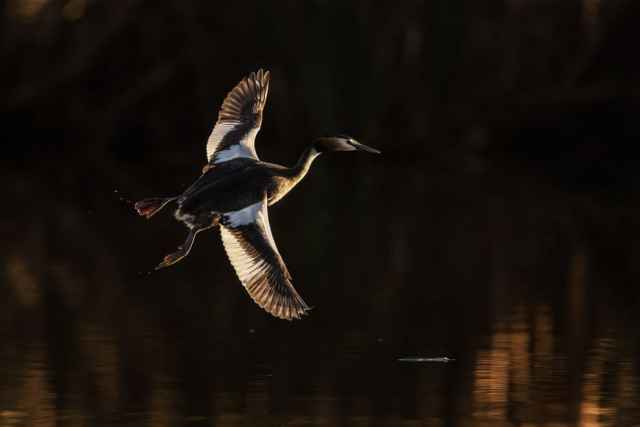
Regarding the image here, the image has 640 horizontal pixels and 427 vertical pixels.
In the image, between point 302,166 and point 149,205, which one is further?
point 302,166

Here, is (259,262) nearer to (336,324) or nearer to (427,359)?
(427,359)

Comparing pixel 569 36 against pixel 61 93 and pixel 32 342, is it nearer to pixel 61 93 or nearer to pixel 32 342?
pixel 61 93

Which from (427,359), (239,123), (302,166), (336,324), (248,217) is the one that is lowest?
(427,359)

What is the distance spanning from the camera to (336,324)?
1221 centimetres

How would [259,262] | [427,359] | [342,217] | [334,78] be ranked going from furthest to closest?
1. [334,78]
2. [342,217]
3. [427,359]
4. [259,262]

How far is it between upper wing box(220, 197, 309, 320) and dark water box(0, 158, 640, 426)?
583mm

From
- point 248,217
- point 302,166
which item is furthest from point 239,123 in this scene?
point 248,217

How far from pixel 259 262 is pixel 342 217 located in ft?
36.0

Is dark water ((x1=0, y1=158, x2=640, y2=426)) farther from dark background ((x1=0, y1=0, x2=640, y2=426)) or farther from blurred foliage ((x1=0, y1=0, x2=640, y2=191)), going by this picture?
blurred foliage ((x1=0, y1=0, x2=640, y2=191))

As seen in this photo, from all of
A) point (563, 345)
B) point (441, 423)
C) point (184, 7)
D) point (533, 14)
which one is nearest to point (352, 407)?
point (441, 423)

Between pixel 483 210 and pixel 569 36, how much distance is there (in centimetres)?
1252

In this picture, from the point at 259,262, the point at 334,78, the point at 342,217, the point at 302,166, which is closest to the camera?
the point at 259,262

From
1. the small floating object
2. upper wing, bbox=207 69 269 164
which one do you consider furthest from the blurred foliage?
the small floating object

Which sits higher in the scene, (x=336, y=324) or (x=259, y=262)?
(x=259, y=262)
